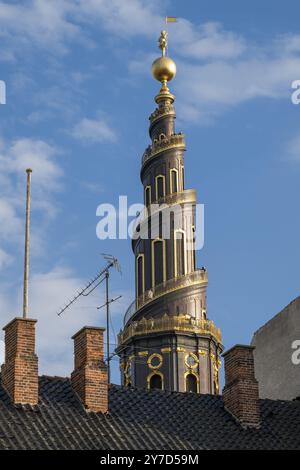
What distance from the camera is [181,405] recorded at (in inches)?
1588

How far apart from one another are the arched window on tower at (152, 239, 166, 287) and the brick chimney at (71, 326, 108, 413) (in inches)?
1891

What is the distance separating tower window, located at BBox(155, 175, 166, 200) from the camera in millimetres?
90312

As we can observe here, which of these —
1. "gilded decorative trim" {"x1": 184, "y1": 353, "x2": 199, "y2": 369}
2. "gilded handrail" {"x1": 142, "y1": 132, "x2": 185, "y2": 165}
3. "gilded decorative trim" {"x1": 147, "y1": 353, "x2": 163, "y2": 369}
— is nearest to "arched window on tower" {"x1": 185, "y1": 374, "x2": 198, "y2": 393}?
"gilded decorative trim" {"x1": 184, "y1": 353, "x2": 199, "y2": 369}

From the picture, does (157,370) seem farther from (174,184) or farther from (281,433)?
(281,433)

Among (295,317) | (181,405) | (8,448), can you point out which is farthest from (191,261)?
(8,448)

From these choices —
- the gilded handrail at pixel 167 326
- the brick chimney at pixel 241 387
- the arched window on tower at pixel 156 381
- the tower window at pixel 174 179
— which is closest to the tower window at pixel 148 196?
the tower window at pixel 174 179

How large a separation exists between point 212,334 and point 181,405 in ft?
153

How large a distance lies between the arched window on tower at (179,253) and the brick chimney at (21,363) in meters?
49.5

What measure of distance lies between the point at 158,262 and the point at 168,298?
3.32m

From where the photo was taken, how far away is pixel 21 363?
37.6 m

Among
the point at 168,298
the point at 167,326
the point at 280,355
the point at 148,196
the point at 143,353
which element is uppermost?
the point at 148,196

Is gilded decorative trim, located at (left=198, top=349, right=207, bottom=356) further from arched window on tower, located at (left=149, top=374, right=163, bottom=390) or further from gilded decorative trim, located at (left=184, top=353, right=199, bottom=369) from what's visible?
arched window on tower, located at (left=149, top=374, right=163, bottom=390)

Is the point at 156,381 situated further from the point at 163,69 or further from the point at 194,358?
the point at 163,69

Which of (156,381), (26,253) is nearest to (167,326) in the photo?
(156,381)
